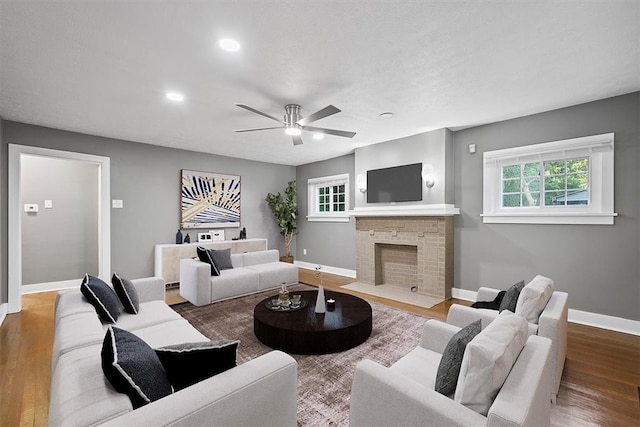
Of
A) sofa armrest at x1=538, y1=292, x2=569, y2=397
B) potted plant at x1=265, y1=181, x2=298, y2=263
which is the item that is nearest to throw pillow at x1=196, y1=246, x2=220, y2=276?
potted plant at x1=265, y1=181, x2=298, y2=263

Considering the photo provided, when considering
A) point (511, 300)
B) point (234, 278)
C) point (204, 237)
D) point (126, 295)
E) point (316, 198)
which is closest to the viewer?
point (511, 300)

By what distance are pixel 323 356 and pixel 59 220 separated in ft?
18.3

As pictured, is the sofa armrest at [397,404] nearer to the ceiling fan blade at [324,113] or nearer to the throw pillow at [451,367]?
the throw pillow at [451,367]

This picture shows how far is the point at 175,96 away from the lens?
3.12 metres

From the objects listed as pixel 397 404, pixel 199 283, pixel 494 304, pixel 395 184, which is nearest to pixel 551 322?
pixel 494 304

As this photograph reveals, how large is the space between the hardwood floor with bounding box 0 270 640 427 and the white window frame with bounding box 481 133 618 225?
1.30 meters

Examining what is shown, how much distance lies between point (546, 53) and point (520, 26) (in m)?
0.55

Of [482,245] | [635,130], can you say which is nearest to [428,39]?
[635,130]

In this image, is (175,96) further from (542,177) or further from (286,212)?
(542,177)

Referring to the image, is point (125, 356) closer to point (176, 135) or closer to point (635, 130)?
point (176, 135)

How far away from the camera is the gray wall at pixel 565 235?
10.3ft

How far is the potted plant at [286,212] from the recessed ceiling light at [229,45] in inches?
186

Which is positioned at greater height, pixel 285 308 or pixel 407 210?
pixel 407 210

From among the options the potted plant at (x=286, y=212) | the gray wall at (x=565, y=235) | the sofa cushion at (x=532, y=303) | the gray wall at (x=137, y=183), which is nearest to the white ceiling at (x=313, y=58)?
the gray wall at (x=565, y=235)
